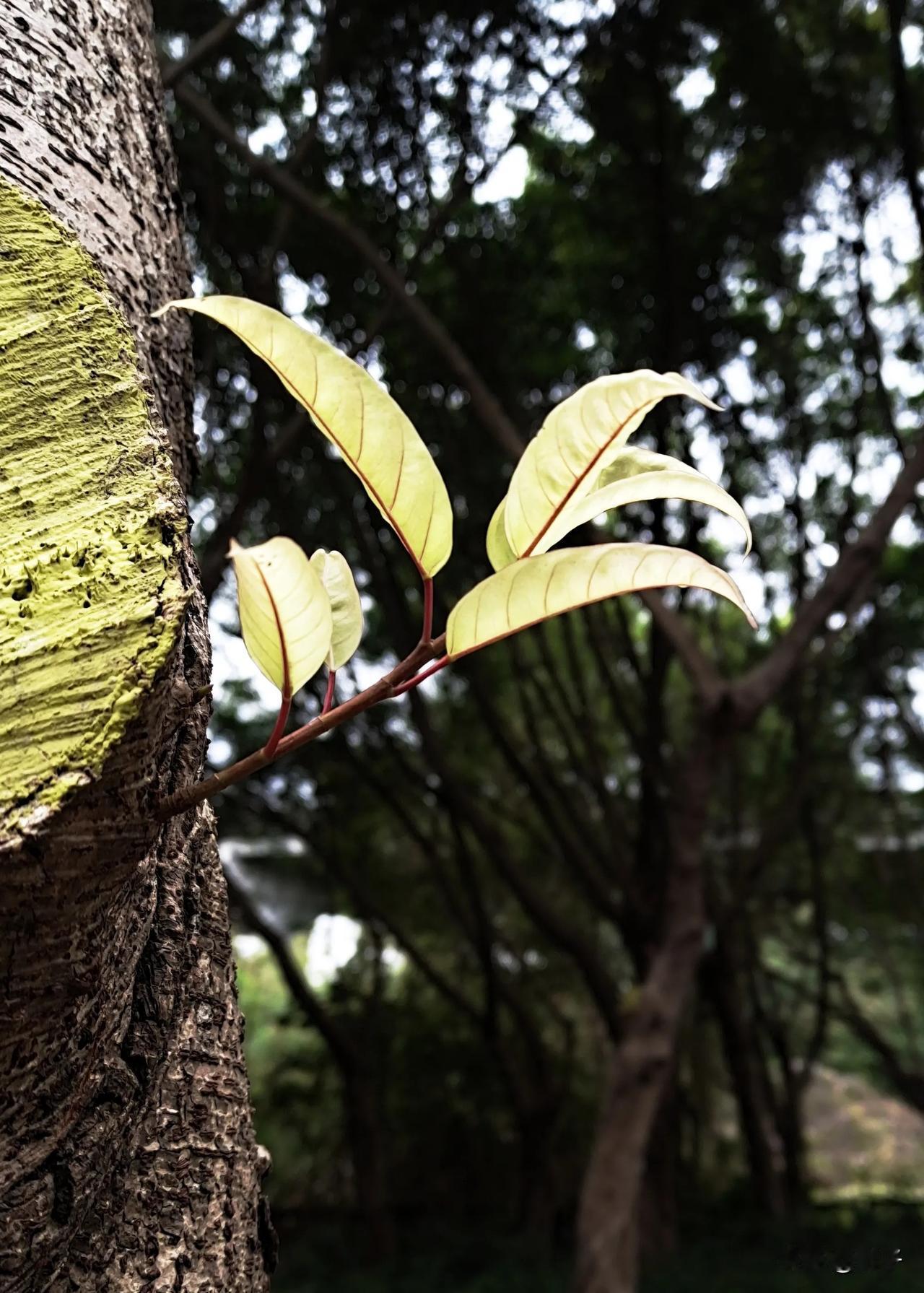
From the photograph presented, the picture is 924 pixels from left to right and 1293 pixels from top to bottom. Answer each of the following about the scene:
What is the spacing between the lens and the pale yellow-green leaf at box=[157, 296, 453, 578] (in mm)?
493

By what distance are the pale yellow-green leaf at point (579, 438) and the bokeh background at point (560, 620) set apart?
1475mm

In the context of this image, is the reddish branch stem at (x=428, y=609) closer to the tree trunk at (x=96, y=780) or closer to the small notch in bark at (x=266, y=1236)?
the tree trunk at (x=96, y=780)

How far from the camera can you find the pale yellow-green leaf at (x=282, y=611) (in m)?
0.48

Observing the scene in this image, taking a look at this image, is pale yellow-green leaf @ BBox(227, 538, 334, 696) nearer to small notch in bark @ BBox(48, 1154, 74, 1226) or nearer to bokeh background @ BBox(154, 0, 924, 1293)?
small notch in bark @ BBox(48, 1154, 74, 1226)

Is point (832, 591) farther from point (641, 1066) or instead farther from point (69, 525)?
point (69, 525)

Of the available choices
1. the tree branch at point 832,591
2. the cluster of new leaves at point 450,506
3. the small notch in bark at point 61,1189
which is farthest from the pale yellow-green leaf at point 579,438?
the tree branch at point 832,591

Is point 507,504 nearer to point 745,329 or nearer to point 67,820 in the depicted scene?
point 67,820

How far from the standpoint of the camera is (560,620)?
16.7ft

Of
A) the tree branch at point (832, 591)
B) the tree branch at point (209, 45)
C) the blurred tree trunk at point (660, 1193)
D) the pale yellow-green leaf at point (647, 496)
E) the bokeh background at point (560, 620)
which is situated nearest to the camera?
the pale yellow-green leaf at point (647, 496)

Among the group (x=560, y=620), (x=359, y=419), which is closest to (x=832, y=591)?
(x=560, y=620)

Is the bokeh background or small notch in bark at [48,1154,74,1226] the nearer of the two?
small notch in bark at [48,1154,74,1226]

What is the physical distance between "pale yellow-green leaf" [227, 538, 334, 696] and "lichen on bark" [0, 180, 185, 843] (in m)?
0.03

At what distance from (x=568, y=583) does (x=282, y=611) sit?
132mm

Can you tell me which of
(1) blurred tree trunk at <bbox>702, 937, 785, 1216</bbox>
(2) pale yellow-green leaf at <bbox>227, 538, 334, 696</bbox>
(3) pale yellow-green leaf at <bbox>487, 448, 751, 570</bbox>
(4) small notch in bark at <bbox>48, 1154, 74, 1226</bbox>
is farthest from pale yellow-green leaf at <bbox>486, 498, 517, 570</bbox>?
(1) blurred tree trunk at <bbox>702, 937, 785, 1216</bbox>
